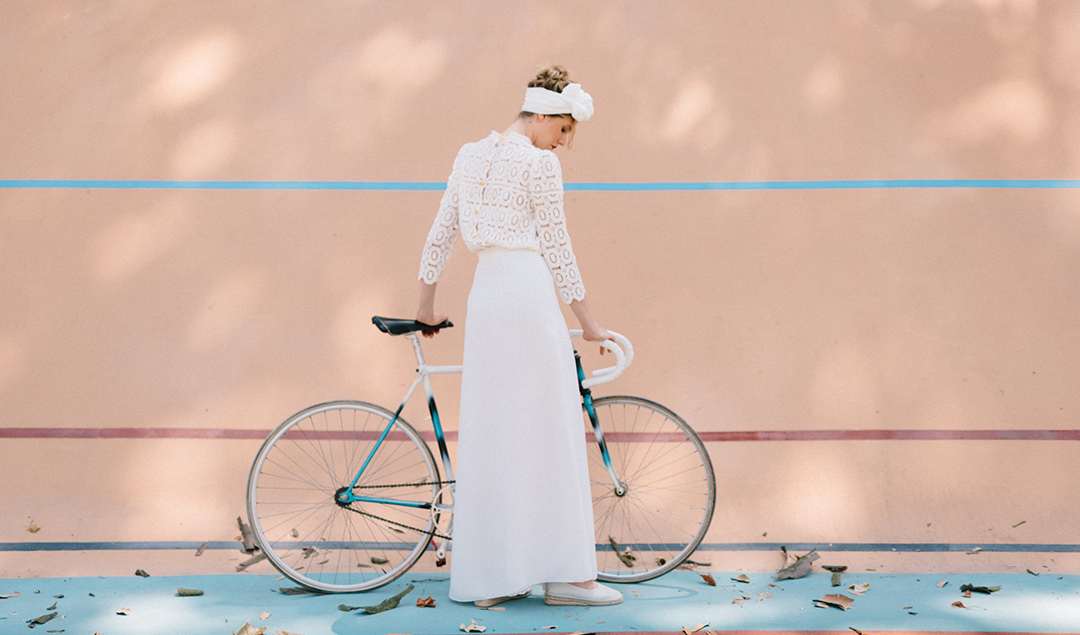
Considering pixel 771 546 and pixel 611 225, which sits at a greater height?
pixel 611 225

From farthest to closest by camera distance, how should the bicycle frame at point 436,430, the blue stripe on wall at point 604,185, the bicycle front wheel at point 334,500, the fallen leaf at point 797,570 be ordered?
the blue stripe on wall at point 604,185 → the bicycle front wheel at point 334,500 → the fallen leaf at point 797,570 → the bicycle frame at point 436,430

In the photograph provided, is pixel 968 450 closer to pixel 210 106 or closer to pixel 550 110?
pixel 550 110

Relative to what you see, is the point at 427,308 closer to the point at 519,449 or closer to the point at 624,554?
the point at 519,449

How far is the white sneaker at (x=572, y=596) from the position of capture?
2379mm

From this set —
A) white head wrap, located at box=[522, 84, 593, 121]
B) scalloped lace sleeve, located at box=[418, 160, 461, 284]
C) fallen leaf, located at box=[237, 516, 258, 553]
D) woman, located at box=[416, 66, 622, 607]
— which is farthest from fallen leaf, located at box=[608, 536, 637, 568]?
white head wrap, located at box=[522, 84, 593, 121]

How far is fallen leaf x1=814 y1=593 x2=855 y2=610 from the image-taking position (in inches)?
95.0

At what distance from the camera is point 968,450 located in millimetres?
3121

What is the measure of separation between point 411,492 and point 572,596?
2.80 feet

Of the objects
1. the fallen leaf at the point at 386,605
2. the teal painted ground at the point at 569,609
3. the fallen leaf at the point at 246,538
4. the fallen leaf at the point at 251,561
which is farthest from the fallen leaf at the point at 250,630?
the fallen leaf at the point at 246,538

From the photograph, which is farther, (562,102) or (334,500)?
(334,500)

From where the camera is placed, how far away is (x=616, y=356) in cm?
252

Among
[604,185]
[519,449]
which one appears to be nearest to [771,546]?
[519,449]

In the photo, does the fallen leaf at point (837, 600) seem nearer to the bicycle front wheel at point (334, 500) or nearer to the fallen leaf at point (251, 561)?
the bicycle front wheel at point (334, 500)

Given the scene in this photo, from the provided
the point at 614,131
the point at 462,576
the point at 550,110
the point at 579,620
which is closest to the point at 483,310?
the point at 550,110
